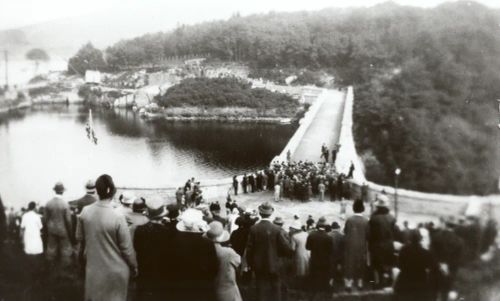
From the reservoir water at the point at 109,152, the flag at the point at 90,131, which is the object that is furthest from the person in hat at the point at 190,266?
the flag at the point at 90,131

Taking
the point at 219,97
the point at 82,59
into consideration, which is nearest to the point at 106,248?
the point at 82,59

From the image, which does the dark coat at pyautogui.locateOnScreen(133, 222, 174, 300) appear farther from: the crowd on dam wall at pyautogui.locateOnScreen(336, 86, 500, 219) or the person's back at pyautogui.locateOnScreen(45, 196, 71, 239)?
the crowd on dam wall at pyautogui.locateOnScreen(336, 86, 500, 219)

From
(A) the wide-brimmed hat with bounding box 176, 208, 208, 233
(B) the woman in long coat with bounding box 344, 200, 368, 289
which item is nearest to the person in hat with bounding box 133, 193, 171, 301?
(A) the wide-brimmed hat with bounding box 176, 208, 208, 233

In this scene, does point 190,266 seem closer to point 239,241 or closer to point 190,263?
point 190,263

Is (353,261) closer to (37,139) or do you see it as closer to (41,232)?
(41,232)

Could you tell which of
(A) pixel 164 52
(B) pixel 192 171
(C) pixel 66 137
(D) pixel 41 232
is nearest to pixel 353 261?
(D) pixel 41 232

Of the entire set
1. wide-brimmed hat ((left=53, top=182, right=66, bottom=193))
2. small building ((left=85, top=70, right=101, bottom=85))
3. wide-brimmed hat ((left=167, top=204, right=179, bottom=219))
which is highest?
small building ((left=85, top=70, right=101, bottom=85))
